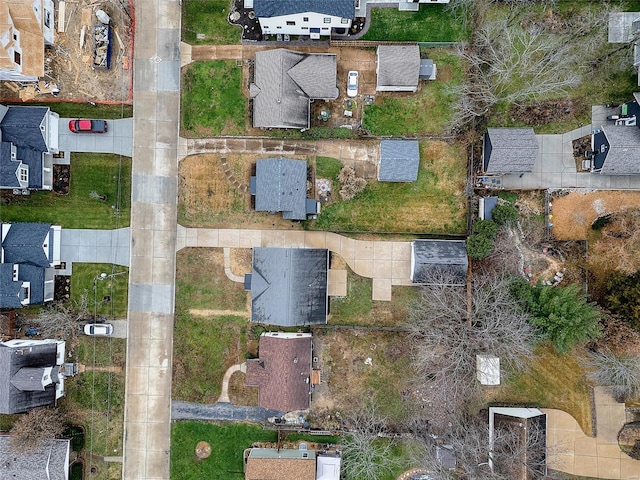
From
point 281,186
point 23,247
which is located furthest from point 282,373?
point 23,247

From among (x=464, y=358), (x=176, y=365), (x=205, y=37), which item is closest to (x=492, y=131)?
(x=464, y=358)

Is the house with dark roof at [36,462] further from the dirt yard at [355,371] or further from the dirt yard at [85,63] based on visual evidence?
the dirt yard at [85,63]

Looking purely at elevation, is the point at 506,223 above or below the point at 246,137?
below

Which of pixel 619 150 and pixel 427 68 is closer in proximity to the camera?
pixel 619 150

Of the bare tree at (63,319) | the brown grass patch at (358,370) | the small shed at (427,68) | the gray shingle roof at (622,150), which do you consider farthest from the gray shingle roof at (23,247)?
the gray shingle roof at (622,150)

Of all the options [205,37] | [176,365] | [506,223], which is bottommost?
[176,365]

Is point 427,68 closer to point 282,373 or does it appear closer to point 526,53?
point 526,53

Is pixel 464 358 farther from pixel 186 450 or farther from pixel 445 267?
pixel 186 450
